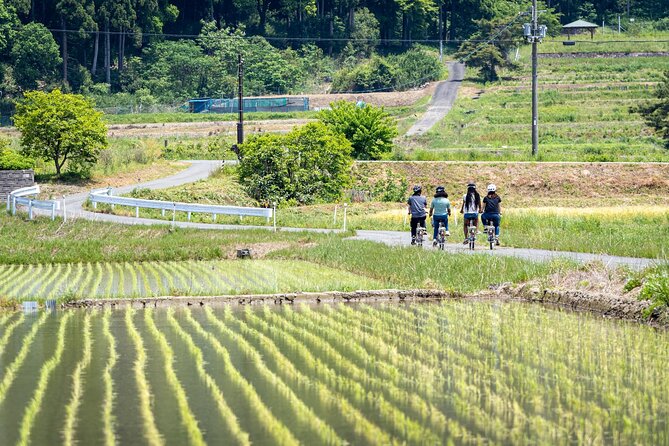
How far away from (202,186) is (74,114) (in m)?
6.98

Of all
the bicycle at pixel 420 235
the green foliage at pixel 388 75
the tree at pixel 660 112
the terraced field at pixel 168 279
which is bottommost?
the terraced field at pixel 168 279

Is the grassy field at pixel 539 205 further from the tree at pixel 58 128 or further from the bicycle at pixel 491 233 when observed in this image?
the tree at pixel 58 128

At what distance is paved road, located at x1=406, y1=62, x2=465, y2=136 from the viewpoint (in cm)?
8000

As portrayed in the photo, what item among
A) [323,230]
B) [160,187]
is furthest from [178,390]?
[160,187]

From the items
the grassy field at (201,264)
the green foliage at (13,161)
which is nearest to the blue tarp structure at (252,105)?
the green foliage at (13,161)

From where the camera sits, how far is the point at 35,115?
1997 inches

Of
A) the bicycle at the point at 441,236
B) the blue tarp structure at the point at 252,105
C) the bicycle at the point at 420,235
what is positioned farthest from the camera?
the blue tarp structure at the point at 252,105

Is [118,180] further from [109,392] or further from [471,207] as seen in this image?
[109,392]

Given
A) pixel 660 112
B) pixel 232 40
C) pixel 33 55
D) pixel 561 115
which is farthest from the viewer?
pixel 232 40

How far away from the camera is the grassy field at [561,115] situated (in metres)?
62.4

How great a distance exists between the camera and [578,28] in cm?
11075

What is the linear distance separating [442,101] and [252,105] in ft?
50.1

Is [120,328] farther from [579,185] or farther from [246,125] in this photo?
[246,125]

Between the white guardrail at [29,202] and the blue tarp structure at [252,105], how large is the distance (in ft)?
158
